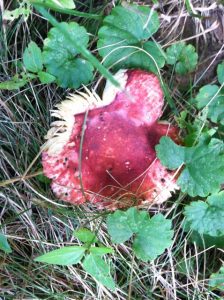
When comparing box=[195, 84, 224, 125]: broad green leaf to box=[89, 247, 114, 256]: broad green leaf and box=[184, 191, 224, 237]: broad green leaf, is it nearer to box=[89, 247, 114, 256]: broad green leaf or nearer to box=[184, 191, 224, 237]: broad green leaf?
box=[184, 191, 224, 237]: broad green leaf

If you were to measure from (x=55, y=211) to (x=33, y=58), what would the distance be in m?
0.63

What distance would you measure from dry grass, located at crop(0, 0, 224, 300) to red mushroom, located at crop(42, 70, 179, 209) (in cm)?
18

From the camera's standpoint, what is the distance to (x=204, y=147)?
1764 mm

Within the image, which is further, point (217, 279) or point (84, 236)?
point (217, 279)

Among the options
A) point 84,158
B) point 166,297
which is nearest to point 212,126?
point 84,158

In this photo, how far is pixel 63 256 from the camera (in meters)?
1.56

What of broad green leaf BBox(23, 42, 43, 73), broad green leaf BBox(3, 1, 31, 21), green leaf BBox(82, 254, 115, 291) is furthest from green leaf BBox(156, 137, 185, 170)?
broad green leaf BBox(3, 1, 31, 21)

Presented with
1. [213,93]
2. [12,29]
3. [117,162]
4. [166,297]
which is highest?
[12,29]

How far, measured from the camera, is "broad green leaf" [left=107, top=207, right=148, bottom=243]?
1.76 metres

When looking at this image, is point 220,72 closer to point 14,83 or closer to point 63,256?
point 14,83

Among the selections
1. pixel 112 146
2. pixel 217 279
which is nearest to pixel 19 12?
pixel 112 146

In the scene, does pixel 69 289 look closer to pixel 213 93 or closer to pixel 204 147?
pixel 204 147

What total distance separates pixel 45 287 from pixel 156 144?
2.50 feet

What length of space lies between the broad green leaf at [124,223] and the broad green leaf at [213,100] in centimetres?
50
